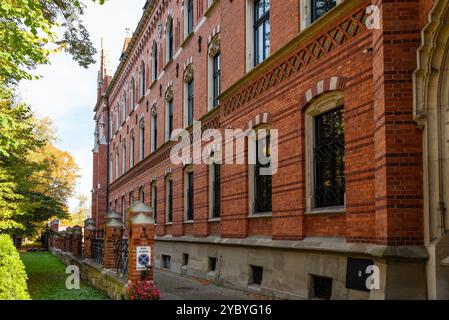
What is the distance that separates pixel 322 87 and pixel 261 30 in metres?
4.20

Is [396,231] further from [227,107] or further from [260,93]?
[227,107]

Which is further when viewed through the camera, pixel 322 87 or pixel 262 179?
pixel 262 179

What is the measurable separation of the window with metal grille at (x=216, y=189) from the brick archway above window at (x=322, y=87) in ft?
20.0

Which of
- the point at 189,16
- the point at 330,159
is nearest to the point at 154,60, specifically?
the point at 189,16

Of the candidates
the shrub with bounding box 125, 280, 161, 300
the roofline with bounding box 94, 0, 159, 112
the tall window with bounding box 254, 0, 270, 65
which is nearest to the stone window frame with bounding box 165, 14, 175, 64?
the roofline with bounding box 94, 0, 159, 112

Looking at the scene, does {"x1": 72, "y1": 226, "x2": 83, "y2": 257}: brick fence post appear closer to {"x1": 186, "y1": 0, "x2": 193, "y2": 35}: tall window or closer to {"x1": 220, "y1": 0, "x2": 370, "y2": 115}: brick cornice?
{"x1": 186, "y1": 0, "x2": 193, "y2": 35}: tall window

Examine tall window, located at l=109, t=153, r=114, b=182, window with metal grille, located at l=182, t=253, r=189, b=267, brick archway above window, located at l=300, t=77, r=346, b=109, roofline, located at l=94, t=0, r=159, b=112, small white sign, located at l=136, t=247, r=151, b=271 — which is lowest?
window with metal grille, located at l=182, t=253, r=189, b=267

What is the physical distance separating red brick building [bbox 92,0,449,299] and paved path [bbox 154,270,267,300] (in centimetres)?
39

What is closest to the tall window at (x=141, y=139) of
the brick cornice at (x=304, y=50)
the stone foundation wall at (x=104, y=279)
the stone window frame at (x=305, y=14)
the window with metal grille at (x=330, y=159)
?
the stone foundation wall at (x=104, y=279)

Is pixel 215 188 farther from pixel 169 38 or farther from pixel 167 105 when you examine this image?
pixel 169 38

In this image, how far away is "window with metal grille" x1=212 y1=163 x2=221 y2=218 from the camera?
16.0 meters

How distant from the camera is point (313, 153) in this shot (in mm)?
10336

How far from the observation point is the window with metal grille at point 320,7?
10141mm
